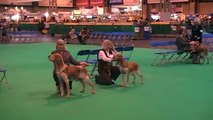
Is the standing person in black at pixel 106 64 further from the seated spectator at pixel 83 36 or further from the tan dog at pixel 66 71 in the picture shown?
the seated spectator at pixel 83 36

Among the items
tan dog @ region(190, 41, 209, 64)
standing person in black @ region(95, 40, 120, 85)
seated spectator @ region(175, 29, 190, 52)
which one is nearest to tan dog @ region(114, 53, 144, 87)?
standing person in black @ region(95, 40, 120, 85)

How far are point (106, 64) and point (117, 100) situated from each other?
6.19 feet

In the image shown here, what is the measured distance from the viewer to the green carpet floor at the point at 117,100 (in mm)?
5934

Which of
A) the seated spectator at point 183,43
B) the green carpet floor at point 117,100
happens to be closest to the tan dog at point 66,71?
the green carpet floor at point 117,100

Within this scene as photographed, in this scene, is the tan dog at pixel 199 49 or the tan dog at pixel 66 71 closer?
the tan dog at pixel 66 71

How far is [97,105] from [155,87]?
2.14 metres

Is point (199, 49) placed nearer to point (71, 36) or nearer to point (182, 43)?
point (182, 43)

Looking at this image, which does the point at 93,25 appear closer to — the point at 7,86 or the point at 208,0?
the point at 208,0

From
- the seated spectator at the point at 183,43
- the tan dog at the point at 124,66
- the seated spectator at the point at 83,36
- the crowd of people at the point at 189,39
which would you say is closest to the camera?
A: the tan dog at the point at 124,66

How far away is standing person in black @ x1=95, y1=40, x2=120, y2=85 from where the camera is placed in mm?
8625

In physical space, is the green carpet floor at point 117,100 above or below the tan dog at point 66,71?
below

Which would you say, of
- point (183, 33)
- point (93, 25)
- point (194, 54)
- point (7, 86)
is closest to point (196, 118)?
point (7, 86)

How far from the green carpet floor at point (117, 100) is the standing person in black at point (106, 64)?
269mm

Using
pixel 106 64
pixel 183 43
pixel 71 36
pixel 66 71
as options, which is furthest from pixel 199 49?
pixel 71 36
